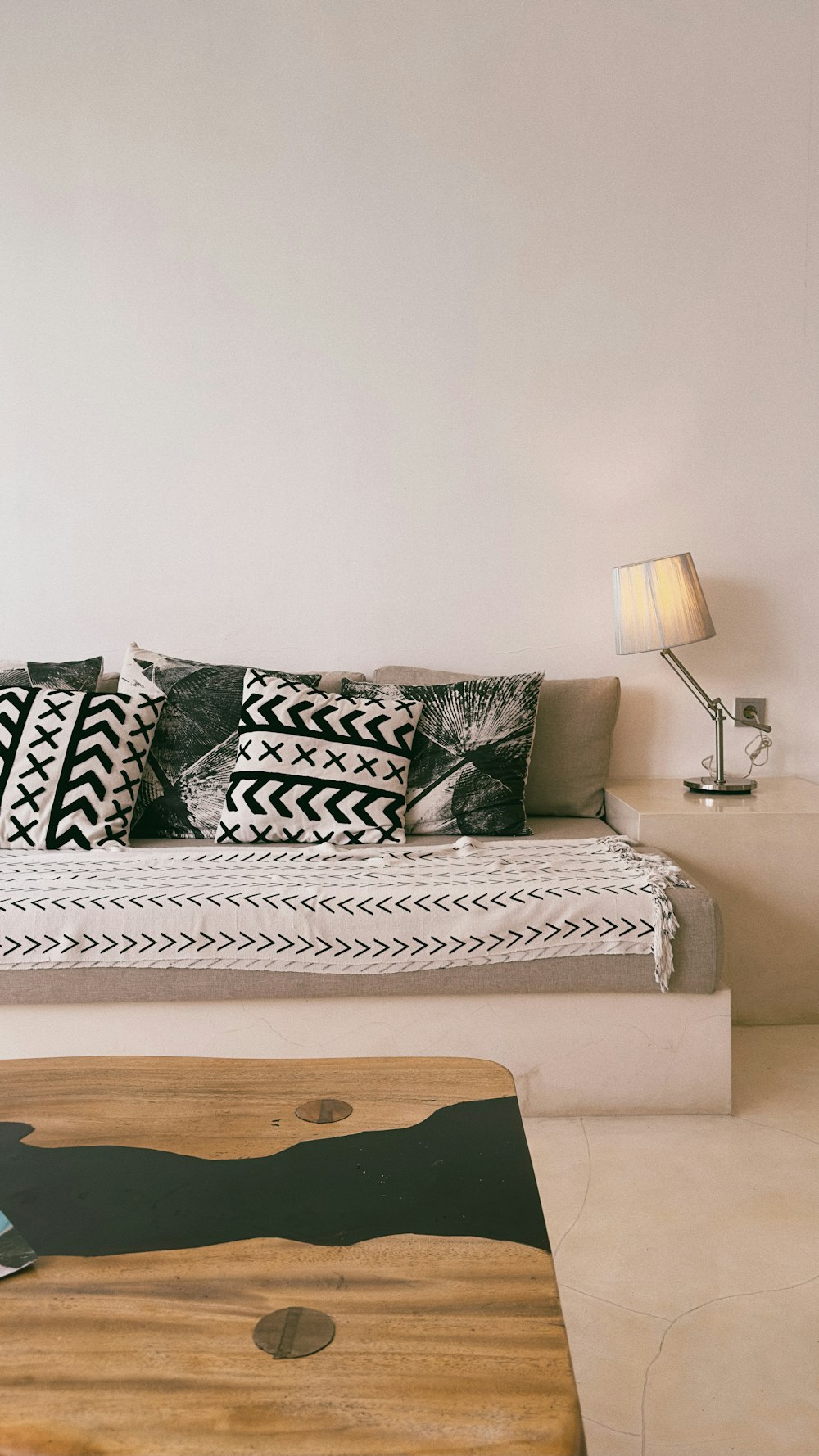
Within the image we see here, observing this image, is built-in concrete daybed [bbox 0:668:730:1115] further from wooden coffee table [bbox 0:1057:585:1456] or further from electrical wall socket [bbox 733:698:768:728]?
electrical wall socket [bbox 733:698:768:728]

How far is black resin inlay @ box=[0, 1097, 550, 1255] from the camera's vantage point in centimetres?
90

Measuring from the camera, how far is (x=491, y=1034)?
1.94 m

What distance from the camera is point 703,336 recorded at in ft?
9.40

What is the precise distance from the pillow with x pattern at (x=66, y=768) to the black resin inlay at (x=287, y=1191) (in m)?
1.36

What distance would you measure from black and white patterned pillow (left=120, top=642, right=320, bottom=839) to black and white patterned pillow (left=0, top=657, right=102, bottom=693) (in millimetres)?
118

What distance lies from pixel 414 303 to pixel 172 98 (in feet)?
2.97

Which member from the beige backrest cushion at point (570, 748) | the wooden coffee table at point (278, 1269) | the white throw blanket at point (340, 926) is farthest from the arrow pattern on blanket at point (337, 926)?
the beige backrest cushion at point (570, 748)

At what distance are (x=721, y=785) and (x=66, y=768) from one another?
1638 mm

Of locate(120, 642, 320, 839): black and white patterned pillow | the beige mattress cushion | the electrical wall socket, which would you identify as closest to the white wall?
the electrical wall socket

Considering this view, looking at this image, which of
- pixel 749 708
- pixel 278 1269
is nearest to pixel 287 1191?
pixel 278 1269

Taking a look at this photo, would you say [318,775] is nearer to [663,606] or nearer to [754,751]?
[663,606]

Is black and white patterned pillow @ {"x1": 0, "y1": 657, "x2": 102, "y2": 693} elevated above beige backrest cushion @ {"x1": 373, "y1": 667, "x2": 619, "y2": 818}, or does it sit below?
above

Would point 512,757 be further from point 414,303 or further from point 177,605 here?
point 414,303

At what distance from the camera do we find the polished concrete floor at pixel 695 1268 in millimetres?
1190
